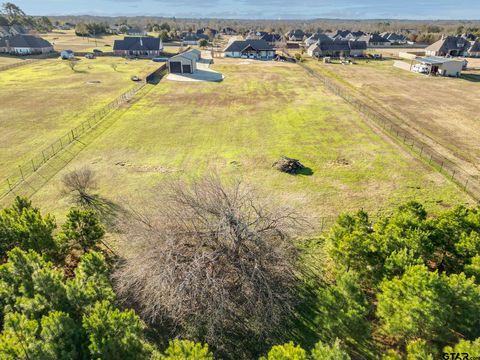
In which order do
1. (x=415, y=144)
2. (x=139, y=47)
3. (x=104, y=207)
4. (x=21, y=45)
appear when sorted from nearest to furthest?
1. (x=104, y=207)
2. (x=415, y=144)
3. (x=21, y=45)
4. (x=139, y=47)

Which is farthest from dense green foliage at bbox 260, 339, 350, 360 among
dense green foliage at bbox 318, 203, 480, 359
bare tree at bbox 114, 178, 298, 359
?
bare tree at bbox 114, 178, 298, 359

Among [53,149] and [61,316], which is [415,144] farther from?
[53,149]

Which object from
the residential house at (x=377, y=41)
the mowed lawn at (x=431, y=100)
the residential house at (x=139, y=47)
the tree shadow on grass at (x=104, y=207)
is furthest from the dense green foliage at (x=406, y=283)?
the residential house at (x=377, y=41)

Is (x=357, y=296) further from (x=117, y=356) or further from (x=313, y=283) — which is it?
(x=117, y=356)

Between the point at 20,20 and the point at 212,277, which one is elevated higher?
the point at 20,20

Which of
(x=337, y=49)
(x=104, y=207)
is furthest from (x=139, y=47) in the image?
(x=104, y=207)

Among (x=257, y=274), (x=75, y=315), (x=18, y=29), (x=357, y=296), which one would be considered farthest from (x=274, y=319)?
(x=18, y=29)

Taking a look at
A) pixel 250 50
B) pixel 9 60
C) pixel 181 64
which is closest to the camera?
pixel 181 64
